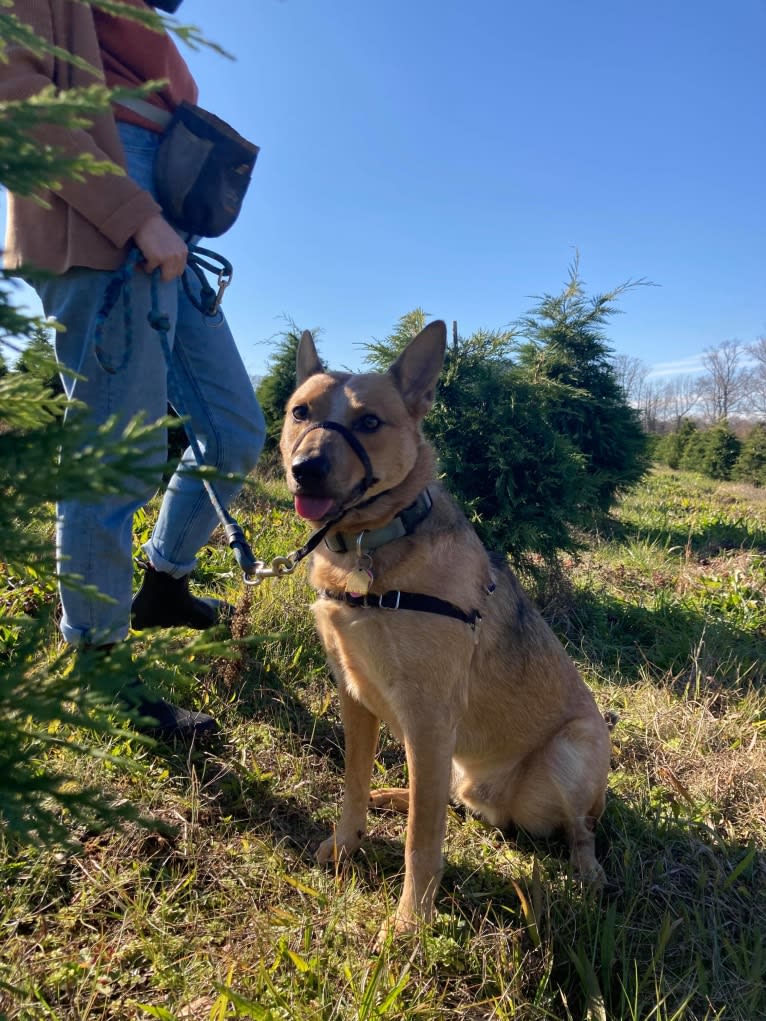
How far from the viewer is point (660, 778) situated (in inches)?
99.7

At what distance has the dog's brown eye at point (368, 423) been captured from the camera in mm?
2096

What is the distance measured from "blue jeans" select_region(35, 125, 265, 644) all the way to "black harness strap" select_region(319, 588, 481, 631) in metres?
0.54

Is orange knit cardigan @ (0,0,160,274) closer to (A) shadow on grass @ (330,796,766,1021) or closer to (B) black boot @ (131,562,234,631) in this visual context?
(B) black boot @ (131,562,234,631)

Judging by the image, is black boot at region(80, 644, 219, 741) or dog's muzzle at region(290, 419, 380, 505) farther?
black boot at region(80, 644, 219, 741)

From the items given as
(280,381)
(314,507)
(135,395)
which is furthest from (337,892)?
(280,381)

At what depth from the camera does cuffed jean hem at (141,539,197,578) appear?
2518 mm

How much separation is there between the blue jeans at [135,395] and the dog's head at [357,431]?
246 millimetres

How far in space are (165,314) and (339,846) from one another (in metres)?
1.86

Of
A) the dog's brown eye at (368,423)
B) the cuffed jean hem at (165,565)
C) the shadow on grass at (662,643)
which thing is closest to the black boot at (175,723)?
the cuffed jean hem at (165,565)

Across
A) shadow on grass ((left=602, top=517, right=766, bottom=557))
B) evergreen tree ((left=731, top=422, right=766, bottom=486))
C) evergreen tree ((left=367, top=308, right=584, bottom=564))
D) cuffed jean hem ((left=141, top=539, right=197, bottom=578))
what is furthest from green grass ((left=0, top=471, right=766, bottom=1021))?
evergreen tree ((left=731, top=422, right=766, bottom=486))

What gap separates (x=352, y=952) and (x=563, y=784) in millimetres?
950

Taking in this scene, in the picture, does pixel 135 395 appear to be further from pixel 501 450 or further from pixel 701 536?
pixel 701 536

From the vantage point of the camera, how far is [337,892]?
5.85ft

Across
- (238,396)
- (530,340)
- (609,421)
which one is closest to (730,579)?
(609,421)
